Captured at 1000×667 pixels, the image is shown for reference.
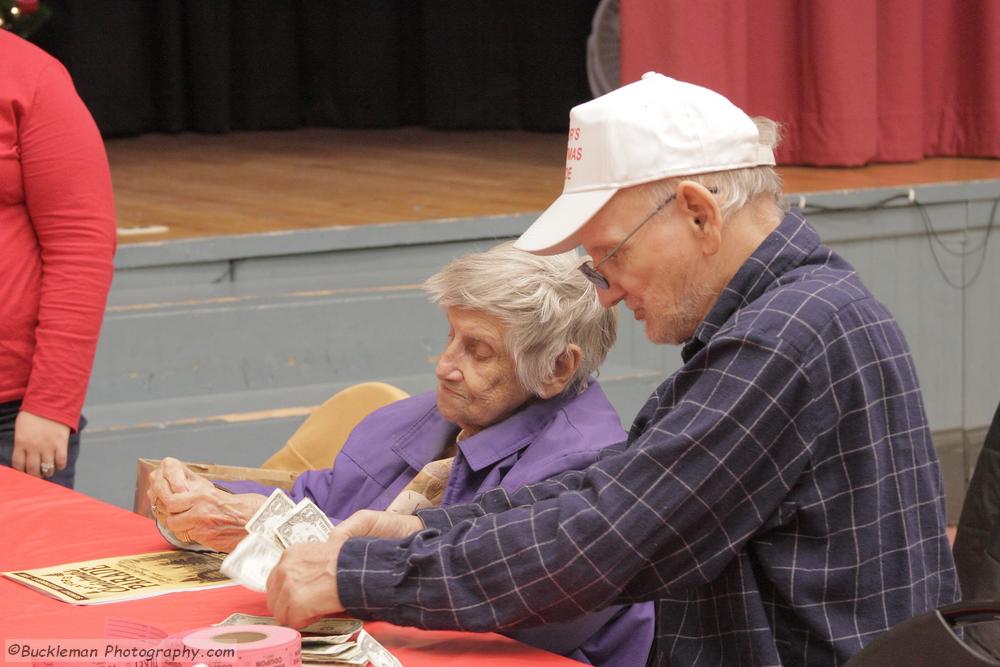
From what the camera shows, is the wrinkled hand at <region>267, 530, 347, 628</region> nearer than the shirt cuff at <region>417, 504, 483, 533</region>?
Yes

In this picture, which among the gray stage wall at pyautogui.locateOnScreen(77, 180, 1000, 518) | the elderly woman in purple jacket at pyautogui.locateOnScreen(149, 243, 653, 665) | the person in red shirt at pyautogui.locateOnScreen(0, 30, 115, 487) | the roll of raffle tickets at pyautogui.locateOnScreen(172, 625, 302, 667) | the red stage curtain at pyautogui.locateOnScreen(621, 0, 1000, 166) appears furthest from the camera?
the red stage curtain at pyautogui.locateOnScreen(621, 0, 1000, 166)

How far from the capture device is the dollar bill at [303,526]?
179 centimetres

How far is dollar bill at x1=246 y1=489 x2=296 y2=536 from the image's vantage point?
1776 millimetres

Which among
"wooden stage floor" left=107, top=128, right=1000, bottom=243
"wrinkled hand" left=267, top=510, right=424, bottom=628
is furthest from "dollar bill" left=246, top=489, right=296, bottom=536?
"wooden stage floor" left=107, top=128, right=1000, bottom=243

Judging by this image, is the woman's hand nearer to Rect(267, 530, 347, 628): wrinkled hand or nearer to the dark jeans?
Rect(267, 530, 347, 628): wrinkled hand

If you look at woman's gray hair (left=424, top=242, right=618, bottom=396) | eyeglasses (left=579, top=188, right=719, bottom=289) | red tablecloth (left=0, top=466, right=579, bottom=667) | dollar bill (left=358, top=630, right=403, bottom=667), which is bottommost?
red tablecloth (left=0, top=466, right=579, bottom=667)

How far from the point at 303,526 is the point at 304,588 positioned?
8.7 inches

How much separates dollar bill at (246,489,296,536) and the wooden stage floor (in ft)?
8.61

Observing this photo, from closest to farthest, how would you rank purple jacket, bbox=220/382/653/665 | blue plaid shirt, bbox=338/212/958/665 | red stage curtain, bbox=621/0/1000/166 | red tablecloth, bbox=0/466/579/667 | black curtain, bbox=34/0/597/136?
blue plaid shirt, bbox=338/212/958/665 → red tablecloth, bbox=0/466/579/667 → purple jacket, bbox=220/382/653/665 → red stage curtain, bbox=621/0/1000/166 → black curtain, bbox=34/0/597/136

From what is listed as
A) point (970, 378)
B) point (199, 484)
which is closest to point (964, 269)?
point (970, 378)

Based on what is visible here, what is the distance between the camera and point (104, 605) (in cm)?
177

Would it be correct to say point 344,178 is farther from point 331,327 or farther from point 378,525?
point 378,525

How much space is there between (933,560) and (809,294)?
1.08ft

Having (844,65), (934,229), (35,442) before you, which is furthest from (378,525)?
(844,65)
